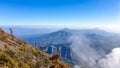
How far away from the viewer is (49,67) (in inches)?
1061

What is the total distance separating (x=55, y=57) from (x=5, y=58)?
1127cm

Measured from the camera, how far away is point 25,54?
28.2 meters

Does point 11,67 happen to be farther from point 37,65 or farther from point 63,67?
point 63,67

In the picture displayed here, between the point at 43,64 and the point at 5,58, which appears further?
the point at 43,64

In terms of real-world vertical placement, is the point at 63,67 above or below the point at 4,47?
below

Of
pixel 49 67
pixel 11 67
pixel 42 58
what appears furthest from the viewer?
pixel 42 58

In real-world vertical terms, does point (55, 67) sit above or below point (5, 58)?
below

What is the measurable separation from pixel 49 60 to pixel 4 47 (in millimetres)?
6498

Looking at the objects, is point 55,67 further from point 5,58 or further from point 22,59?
point 5,58

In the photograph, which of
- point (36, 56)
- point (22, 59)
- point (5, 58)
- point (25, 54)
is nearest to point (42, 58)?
point (36, 56)

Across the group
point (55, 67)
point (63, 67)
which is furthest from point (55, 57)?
point (55, 67)

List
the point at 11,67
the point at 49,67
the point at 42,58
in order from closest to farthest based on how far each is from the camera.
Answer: the point at 11,67
the point at 49,67
the point at 42,58

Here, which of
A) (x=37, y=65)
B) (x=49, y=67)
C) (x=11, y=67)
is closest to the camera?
(x=11, y=67)

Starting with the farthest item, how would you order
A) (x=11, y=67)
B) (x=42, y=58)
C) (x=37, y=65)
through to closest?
(x=42, y=58)
(x=37, y=65)
(x=11, y=67)
